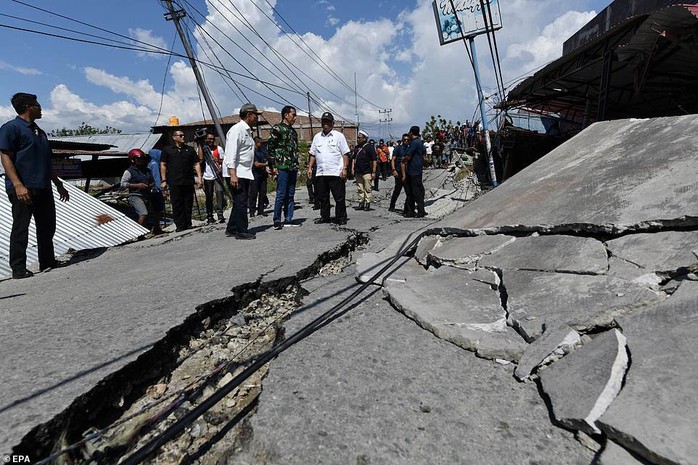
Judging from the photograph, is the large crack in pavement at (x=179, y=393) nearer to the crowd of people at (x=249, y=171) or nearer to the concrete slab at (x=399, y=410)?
the concrete slab at (x=399, y=410)

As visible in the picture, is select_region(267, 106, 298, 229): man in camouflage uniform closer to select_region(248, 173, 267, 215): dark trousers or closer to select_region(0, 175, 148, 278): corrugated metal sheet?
select_region(248, 173, 267, 215): dark trousers

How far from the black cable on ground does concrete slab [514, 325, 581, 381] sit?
3.61ft

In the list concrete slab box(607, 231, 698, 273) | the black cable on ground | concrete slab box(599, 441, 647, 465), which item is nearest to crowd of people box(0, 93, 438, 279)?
the black cable on ground

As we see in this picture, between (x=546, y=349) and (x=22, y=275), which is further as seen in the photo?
(x=22, y=275)

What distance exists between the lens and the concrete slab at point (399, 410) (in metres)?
1.36

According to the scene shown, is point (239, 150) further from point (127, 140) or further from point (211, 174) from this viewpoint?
point (127, 140)

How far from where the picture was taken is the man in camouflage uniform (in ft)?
18.2

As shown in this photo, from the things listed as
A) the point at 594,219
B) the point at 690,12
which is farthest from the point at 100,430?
the point at 690,12

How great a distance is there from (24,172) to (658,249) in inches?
200

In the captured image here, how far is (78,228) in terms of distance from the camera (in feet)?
18.6

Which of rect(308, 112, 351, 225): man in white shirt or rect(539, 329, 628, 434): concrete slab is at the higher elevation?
rect(308, 112, 351, 225): man in white shirt

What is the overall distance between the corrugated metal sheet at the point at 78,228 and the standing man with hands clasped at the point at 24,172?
63 centimetres

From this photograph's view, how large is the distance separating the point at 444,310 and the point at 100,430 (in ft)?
5.86


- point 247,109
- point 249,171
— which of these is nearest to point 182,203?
point 249,171
